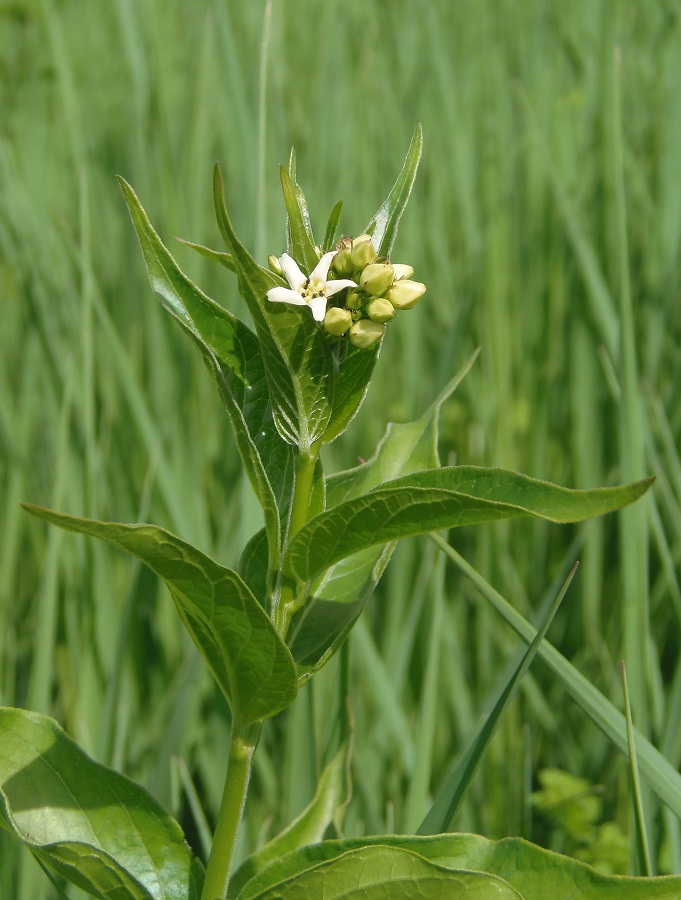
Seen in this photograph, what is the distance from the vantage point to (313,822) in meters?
1.16

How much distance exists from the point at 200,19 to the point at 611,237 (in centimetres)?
201

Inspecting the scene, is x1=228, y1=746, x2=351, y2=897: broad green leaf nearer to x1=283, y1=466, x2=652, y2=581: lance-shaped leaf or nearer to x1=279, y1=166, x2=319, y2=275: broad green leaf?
x1=283, y1=466, x2=652, y2=581: lance-shaped leaf

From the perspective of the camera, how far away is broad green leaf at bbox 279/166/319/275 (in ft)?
2.88

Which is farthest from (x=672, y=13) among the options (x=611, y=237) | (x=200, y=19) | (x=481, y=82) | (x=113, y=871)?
(x=113, y=871)

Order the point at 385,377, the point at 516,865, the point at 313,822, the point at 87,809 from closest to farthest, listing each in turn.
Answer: the point at 516,865 < the point at 87,809 < the point at 313,822 < the point at 385,377

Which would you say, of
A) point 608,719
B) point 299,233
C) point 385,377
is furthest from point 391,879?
point 385,377

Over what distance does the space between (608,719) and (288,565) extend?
1.70ft

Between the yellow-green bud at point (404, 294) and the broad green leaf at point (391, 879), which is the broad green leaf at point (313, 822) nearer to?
the broad green leaf at point (391, 879)

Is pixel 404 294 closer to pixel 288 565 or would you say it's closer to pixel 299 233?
pixel 299 233

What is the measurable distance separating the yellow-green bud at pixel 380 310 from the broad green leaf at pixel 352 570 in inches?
7.1

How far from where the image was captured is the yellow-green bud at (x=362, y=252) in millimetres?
891

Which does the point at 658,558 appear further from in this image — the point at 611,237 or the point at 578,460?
the point at 611,237

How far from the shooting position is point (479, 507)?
77 centimetres

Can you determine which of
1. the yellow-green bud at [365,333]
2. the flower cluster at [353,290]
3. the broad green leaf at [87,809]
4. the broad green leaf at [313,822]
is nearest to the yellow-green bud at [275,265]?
the flower cluster at [353,290]
